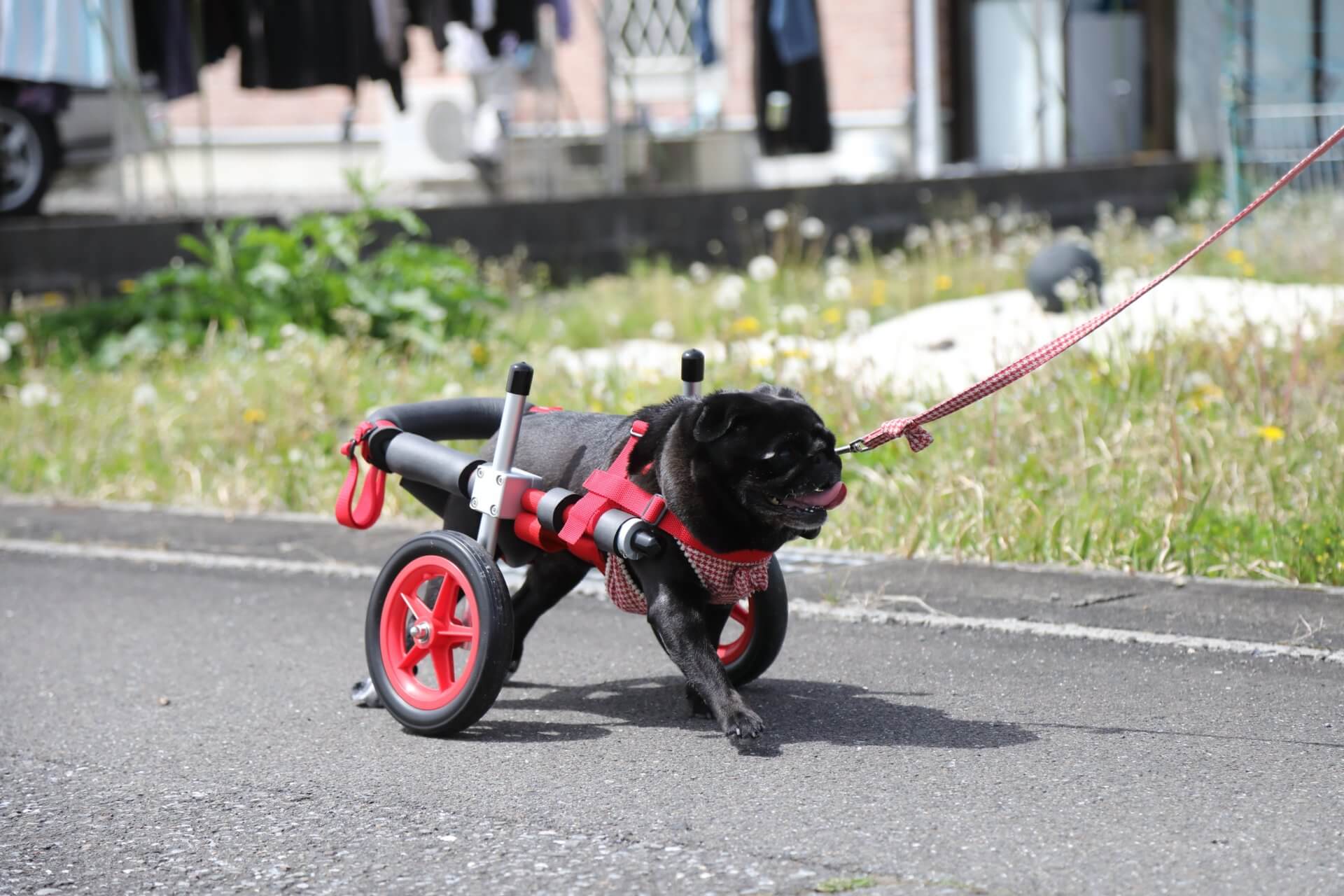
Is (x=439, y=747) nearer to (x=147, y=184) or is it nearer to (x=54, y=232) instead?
(x=54, y=232)

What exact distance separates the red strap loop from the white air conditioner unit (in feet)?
48.1

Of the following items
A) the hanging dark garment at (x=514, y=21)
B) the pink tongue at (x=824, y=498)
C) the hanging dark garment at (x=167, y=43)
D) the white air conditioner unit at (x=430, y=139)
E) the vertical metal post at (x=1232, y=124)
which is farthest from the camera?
the white air conditioner unit at (x=430, y=139)

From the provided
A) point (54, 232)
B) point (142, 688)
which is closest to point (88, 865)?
point (142, 688)

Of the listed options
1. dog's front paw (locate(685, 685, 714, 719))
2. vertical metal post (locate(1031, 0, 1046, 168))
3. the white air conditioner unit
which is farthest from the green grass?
the white air conditioner unit

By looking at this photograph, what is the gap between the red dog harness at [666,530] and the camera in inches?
157

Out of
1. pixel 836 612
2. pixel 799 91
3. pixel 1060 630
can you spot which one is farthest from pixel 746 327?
pixel 799 91

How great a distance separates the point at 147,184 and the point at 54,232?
56.0 ft

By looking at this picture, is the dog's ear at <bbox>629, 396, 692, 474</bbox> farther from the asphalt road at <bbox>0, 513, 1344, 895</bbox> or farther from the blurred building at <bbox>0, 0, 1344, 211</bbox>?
the blurred building at <bbox>0, 0, 1344, 211</bbox>

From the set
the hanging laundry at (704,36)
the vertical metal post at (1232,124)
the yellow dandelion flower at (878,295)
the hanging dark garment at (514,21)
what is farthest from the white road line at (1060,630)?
the hanging laundry at (704,36)

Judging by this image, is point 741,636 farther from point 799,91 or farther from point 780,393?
point 799,91

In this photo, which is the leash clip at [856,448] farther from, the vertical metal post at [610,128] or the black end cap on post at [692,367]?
the vertical metal post at [610,128]

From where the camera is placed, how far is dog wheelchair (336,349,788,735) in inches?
157

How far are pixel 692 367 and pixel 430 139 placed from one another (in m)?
15.8

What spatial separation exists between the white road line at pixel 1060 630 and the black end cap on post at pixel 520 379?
1662mm
